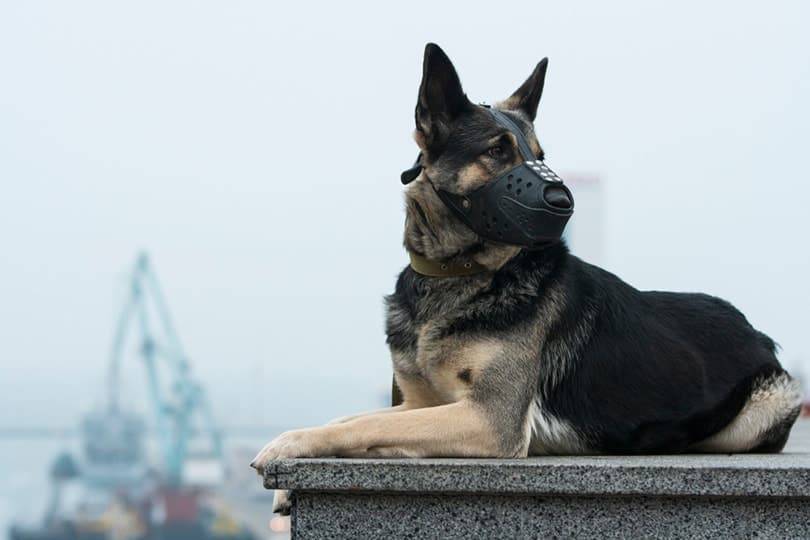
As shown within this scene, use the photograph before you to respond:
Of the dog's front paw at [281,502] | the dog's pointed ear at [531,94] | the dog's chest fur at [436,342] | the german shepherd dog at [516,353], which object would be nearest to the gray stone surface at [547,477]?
the german shepherd dog at [516,353]

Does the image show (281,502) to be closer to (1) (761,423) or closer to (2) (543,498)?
(2) (543,498)

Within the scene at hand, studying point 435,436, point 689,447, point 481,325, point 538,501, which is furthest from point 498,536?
point 689,447

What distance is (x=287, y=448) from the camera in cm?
431

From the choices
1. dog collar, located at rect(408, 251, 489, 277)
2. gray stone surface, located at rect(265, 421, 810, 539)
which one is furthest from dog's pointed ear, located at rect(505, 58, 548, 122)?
gray stone surface, located at rect(265, 421, 810, 539)

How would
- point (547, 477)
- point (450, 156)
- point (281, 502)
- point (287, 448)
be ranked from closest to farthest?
point (547, 477)
point (287, 448)
point (281, 502)
point (450, 156)

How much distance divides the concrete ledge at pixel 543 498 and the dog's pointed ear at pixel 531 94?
192cm

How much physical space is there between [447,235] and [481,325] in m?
0.47

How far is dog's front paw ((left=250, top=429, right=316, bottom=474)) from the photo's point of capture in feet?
13.9

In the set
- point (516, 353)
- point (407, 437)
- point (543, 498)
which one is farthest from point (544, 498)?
point (516, 353)

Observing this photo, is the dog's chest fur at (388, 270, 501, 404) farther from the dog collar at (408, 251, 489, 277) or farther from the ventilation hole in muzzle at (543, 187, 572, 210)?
the ventilation hole in muzzle at (543, 187, 572, 210)

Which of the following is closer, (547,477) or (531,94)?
(547,477)

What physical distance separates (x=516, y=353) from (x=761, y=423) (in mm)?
1401

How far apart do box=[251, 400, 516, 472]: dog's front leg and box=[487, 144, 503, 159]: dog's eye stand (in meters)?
1.07

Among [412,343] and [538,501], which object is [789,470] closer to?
[538,501]
